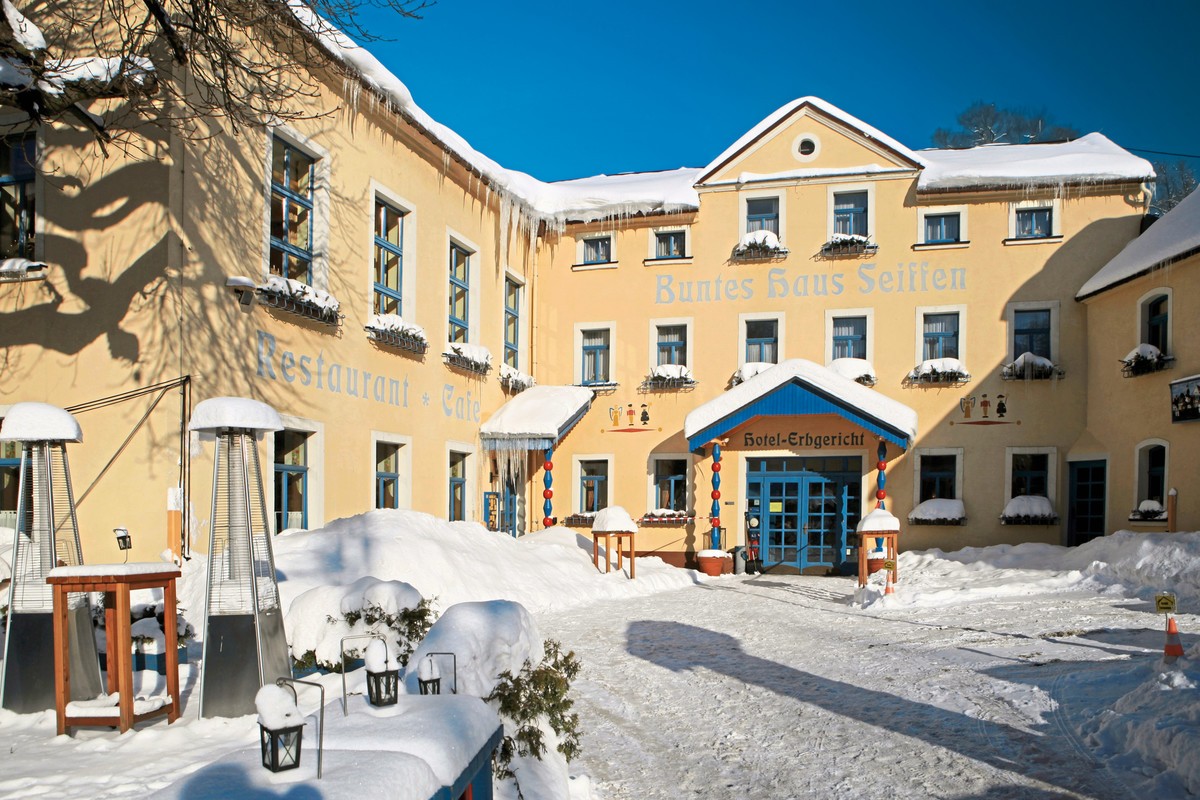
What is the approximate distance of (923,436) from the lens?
17438 millimetres

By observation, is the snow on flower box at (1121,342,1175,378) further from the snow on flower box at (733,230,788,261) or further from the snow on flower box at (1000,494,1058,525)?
the snow on flower box at (733,230,788,261)

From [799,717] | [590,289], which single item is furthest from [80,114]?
[590,289]

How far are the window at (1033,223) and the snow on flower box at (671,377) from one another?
697cm

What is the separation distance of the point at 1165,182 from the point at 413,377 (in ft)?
88.5

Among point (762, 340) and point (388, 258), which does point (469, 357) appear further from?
point (762, 340)

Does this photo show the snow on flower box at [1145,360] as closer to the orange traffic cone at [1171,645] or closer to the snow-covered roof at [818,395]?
the snow-covered roof at [818,395]

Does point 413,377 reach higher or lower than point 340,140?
lower

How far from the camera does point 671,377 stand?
725 inches

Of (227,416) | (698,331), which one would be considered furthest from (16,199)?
(698,331)

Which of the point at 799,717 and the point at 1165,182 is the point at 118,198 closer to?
the point at 799,717

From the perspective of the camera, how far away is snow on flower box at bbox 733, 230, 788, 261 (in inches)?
715

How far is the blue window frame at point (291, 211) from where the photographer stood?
1116 centimetres

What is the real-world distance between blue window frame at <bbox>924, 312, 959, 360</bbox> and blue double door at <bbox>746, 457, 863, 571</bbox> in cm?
266

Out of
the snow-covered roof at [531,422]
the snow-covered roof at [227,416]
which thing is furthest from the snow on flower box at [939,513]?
the snow-covered roof at [227,416]
